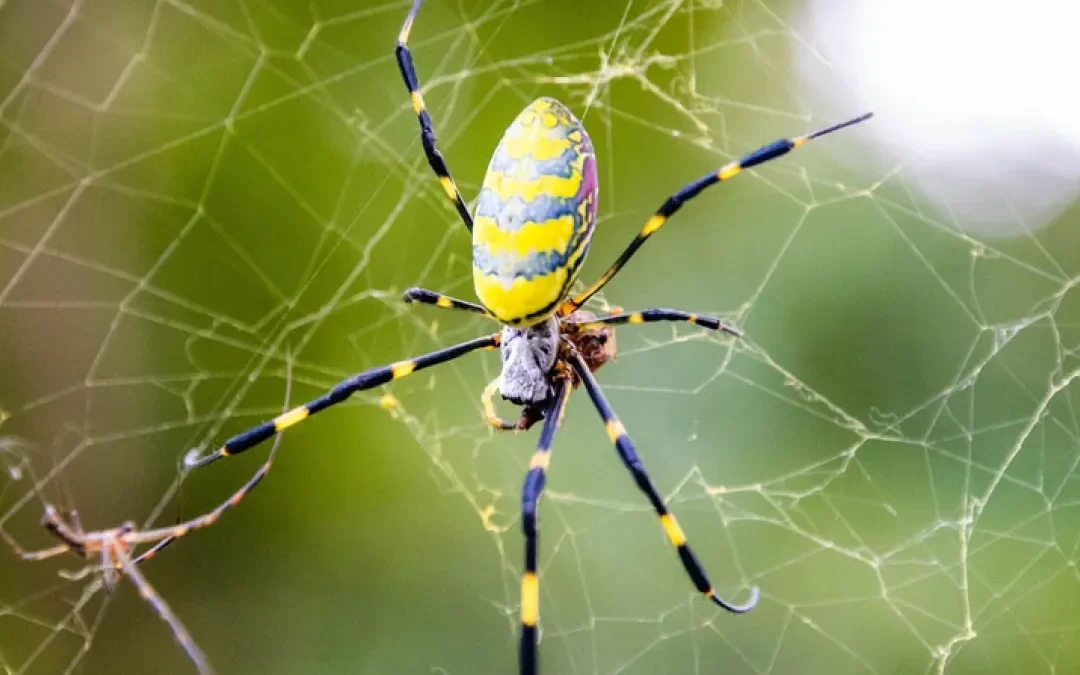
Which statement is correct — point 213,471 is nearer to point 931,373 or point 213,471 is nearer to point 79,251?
point 79,251

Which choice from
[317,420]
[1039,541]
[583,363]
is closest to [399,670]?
[317,420]

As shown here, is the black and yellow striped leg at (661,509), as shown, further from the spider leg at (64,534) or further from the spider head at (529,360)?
the spider leg at (64,534)

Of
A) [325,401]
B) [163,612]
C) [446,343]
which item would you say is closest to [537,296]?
[325,401]

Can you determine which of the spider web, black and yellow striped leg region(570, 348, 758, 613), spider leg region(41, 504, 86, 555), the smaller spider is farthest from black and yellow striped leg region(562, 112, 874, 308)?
spider leg region(41, 504, 86, 555)

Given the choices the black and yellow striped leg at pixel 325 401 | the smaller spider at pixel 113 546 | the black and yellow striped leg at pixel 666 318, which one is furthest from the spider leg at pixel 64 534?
the black and yellow striped leg at pixel 666 318

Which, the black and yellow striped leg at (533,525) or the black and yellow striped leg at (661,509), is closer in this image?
the black and yellow striped leg at (533,525)

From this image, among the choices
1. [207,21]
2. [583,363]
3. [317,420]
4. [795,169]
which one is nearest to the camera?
[583,363]

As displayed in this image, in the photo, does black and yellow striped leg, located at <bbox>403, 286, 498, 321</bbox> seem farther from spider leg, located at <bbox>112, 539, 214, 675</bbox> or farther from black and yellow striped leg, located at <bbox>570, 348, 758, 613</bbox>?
spider leg, located at <bbox>112, 539, 214, 675</bbox>
